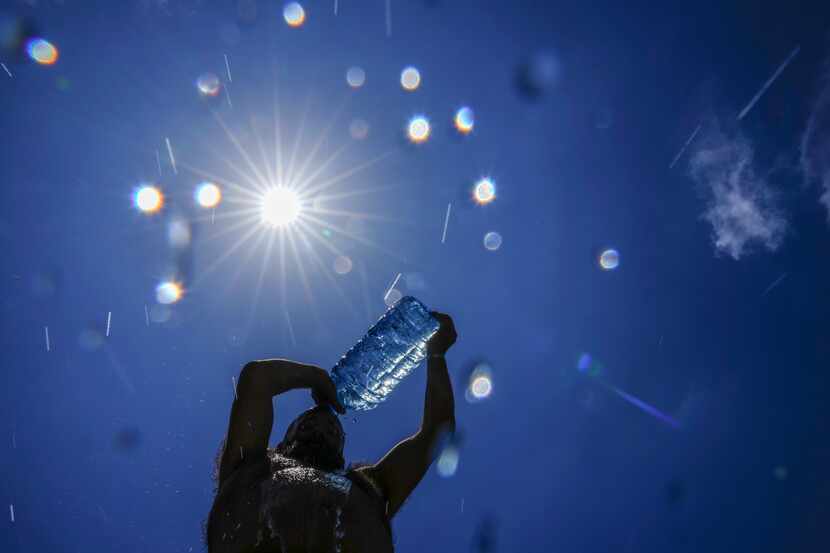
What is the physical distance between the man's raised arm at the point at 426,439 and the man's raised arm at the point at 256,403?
702 mm

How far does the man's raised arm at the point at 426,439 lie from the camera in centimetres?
282

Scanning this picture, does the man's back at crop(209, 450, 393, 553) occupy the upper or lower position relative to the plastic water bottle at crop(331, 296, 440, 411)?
lower

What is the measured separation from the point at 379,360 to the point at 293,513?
130 inches

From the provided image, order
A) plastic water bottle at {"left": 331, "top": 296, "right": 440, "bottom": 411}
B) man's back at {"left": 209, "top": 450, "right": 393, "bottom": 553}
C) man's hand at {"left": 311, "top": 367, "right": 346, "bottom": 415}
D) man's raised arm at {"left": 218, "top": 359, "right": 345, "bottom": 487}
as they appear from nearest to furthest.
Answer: man's back at {"left": 209, "top": 450, "right": 393, "bottom": 553} < man's raised arm at {"left": 218, "top": 359, "right": 345, "bottom": 487} < man's hand at {"left": 311, "top": 367, "right": 346, "bottom": 415} < plastic water bottle at {"left": 331, "top": 296, "right": 440, "bottom": 411}

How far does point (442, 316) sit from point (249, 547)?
2.04 meters

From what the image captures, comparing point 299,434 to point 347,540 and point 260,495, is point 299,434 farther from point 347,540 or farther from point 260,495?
point 347,540

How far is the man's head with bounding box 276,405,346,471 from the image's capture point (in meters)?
2.72

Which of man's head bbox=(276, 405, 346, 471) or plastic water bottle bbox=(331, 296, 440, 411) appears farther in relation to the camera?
plastic water bottle bbox=(331, 296, 440, 411)

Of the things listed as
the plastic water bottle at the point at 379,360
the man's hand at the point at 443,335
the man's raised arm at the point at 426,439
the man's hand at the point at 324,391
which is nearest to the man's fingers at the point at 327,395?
the man's hand at the point at 324,391

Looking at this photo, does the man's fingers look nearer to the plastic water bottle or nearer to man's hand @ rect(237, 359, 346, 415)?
man's hand @ rect(237, 359, 346, 415)

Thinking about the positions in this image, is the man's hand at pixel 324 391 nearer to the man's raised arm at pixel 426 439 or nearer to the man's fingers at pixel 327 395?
the man's fingers at pixel 327 395

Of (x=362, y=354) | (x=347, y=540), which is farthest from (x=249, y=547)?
(x=362, y=354)

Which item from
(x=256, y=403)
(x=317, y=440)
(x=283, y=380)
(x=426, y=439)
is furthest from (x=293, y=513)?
(x=426, y=439)

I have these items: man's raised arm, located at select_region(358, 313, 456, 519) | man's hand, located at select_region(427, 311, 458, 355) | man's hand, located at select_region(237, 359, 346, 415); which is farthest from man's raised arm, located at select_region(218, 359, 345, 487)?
man's hand, located at select_region(427, 311, 458, 355)
